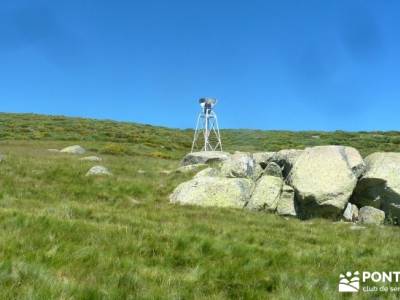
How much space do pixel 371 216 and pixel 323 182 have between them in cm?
218

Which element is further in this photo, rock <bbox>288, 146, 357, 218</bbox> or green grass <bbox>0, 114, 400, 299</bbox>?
rock <bbox>288, 146, 357, 218</bbox>

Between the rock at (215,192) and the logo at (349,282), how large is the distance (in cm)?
1044

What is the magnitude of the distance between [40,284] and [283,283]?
4107 mm

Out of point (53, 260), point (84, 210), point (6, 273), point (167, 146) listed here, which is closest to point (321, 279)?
point (53, 260)

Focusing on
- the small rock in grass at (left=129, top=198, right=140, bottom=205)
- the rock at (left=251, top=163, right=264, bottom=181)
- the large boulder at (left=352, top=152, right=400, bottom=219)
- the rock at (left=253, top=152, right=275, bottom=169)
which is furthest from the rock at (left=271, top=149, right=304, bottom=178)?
the small rock in grass at (left=129, top=198, right=140, bottom=205)

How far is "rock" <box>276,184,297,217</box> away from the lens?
20.0 m

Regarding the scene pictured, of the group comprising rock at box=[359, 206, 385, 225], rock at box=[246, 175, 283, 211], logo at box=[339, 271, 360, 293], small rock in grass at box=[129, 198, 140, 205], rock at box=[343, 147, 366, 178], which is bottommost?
logo at box=[339, 271, 360, 293]

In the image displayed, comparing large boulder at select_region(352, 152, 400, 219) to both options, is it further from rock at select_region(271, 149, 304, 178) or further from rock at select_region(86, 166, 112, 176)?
rock at select_region(86, 166, 112, 176)

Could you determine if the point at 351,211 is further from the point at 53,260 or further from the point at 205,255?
the point at 53,260

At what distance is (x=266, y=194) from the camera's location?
20.6 metres

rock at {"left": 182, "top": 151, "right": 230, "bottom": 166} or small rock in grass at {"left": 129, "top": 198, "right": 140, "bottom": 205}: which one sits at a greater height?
rock at {"left": 182, "top": 151, "right": 230, "bottom": 166}

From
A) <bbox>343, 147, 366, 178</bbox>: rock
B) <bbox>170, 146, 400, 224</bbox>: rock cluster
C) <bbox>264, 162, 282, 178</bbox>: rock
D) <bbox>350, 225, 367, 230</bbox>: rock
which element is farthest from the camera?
<bbox>264, 162, 282, 178</bbox>: rock

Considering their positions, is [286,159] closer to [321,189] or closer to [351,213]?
[321,189]

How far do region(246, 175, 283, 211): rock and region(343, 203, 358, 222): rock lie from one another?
265 cm
